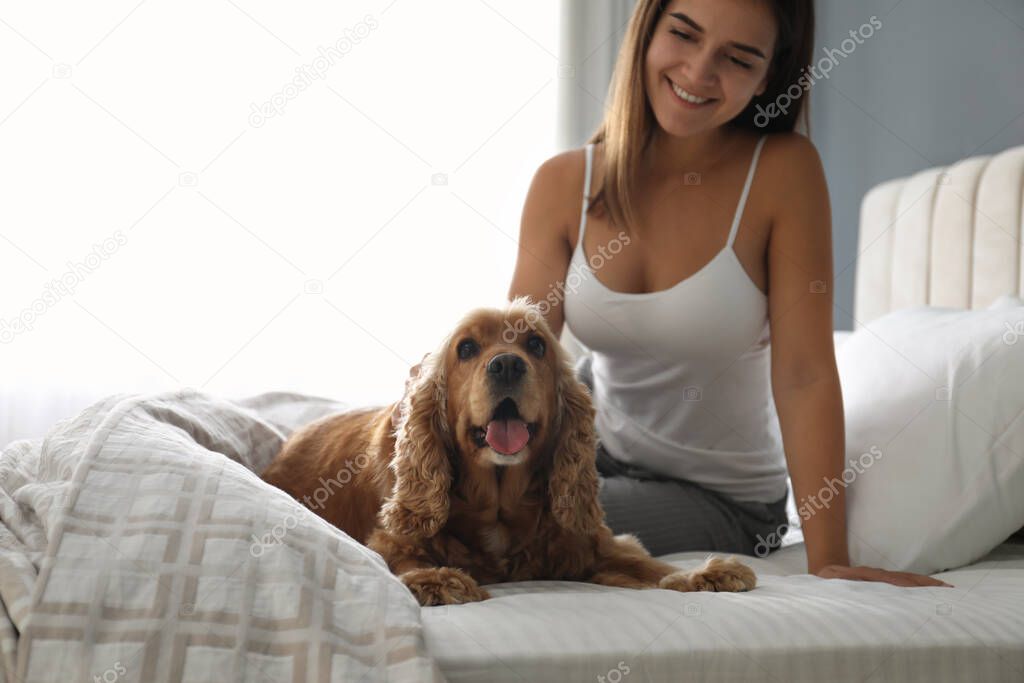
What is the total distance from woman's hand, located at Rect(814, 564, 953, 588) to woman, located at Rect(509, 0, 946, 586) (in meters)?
0.19

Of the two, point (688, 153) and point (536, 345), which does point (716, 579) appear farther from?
point (688, 153)

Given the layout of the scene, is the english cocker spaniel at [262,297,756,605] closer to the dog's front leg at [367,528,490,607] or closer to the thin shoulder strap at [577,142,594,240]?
the dog's front leg at [367,528,490,607]

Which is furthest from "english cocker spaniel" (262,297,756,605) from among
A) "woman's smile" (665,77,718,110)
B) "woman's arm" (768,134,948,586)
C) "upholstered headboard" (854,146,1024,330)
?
"upholstered headboard" (854,146,1024,330)

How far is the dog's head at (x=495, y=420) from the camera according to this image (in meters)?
1.29

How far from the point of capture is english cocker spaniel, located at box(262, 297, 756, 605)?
129 centimetres

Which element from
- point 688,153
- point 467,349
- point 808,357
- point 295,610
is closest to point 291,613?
point 295,610

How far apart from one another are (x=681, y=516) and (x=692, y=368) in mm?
291

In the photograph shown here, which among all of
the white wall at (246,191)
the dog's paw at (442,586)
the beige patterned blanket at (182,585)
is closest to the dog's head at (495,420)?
the dog's paw at (442,586)

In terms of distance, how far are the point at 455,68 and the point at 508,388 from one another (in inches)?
112

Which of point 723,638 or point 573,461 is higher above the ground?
point 573,461

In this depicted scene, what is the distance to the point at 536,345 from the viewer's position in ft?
4.57

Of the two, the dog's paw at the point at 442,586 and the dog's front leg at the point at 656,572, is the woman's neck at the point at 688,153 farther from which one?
the dog's paw at the point at 442,586

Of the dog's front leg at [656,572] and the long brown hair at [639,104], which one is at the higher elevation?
the long brown hair at [639,104]

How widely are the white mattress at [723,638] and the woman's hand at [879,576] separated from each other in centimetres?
14
